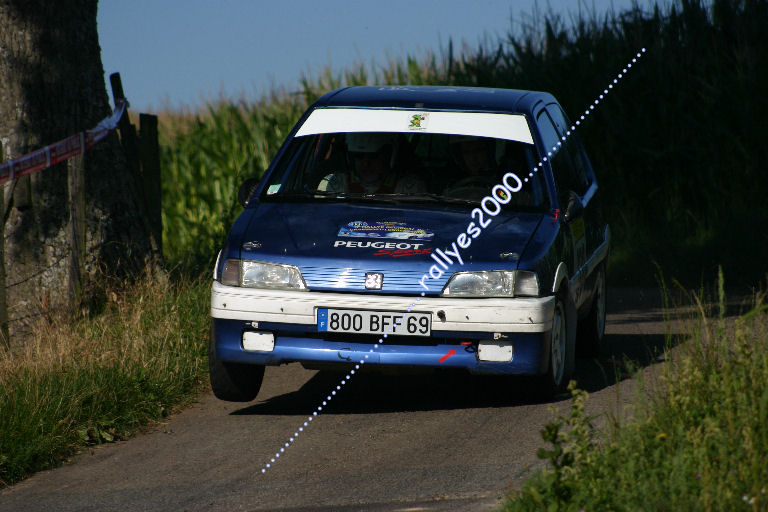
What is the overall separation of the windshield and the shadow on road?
122 cm

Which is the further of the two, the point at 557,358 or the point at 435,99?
the point at 435,99

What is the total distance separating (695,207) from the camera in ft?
53.1

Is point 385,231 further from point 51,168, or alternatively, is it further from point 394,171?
point 51,168

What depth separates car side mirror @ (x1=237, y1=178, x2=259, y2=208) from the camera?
7.84 m

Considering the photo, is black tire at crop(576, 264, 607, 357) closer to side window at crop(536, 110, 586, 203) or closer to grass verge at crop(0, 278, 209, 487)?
side window at crop(536, 110, 586, 203)

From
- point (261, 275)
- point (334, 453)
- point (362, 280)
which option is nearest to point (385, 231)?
point (362, 280)

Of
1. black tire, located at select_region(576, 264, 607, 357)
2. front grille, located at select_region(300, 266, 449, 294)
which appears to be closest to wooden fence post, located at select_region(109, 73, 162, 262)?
black tire, located at select_region(576, 264, 607, 357)

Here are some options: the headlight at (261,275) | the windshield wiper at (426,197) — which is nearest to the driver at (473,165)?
the windshield wiper at (426,197)

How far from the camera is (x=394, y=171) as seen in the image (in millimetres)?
8320

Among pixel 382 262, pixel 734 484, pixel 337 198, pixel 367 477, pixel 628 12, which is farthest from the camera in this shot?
pixel 628 12

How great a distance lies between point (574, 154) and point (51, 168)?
14.4 feet

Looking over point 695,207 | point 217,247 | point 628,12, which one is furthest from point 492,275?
point 628,12

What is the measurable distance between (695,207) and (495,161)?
8.84 metres

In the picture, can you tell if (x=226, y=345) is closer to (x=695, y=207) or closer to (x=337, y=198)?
(x=337, y=198)
